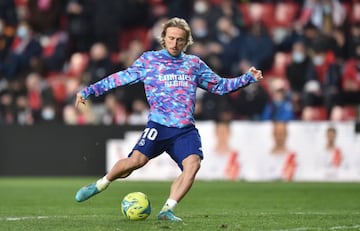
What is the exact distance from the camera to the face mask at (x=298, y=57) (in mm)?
23375

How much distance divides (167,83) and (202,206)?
307 centimetres

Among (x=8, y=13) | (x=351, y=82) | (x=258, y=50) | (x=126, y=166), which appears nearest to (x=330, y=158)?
(x=351, y=82)

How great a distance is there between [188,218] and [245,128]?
10427 mm

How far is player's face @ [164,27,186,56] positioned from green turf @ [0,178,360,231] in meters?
1.79

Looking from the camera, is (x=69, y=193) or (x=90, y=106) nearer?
(x=69, y=193)

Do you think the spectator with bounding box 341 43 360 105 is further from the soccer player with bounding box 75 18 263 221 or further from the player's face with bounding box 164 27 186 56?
the player's face with bounding box 164 27 186 56

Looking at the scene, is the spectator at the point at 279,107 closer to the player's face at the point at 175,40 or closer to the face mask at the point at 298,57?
the face mask at the point at 298,57

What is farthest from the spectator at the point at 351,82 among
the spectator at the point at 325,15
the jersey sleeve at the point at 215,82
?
the jersey sleeve at the point at 215,82

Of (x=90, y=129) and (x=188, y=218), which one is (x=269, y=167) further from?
(x=188, y=218)

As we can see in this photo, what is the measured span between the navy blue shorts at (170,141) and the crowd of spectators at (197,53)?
425 inches

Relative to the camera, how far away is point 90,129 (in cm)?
2250

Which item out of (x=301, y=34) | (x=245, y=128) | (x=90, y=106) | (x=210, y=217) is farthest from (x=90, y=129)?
(x=210, y=217)

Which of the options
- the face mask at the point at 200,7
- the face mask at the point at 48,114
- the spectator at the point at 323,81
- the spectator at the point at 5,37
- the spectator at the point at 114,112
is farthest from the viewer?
the spectator at the point at 5,37

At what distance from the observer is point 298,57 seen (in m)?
23.4
